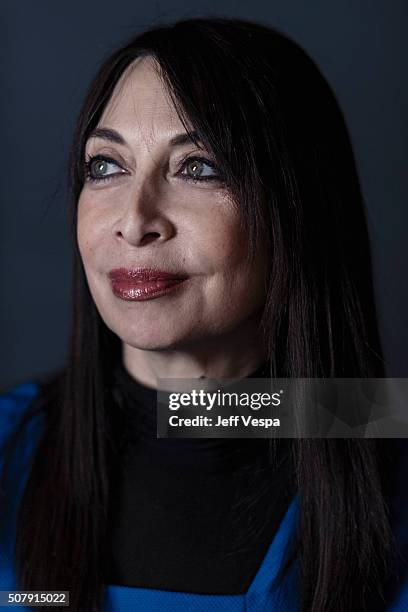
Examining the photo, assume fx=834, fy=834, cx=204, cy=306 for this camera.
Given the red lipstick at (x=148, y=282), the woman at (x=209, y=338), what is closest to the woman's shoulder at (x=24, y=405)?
the woman at (x=209, y=338)

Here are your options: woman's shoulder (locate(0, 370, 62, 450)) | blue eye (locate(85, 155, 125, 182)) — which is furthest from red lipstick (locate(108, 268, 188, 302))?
woman's shoulder (locate(0, 370, 62, 450))

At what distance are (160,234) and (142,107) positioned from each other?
13 centimetres

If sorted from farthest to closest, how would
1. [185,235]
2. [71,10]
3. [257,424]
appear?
[71,10] → [257,424] → [185,235]

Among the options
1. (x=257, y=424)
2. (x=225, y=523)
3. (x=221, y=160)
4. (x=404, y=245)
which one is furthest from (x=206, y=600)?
(x=404, y=245)

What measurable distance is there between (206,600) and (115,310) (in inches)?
12.0

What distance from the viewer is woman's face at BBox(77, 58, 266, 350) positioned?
2.62 ft

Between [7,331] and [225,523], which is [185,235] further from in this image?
[7,331]

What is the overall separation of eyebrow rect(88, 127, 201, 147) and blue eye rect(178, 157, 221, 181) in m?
0.02

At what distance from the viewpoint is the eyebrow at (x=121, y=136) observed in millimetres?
802

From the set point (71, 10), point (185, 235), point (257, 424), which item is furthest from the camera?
point (71, 10)

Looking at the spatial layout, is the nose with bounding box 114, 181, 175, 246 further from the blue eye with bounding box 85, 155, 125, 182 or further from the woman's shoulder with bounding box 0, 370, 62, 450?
the woman's shoulder with bounding box 0, 370, 62, 450

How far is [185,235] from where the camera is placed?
31.4 inches

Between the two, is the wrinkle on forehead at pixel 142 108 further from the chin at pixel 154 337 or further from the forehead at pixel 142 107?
the chin at pixel 154 337

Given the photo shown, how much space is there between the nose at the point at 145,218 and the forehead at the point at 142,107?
5cm
